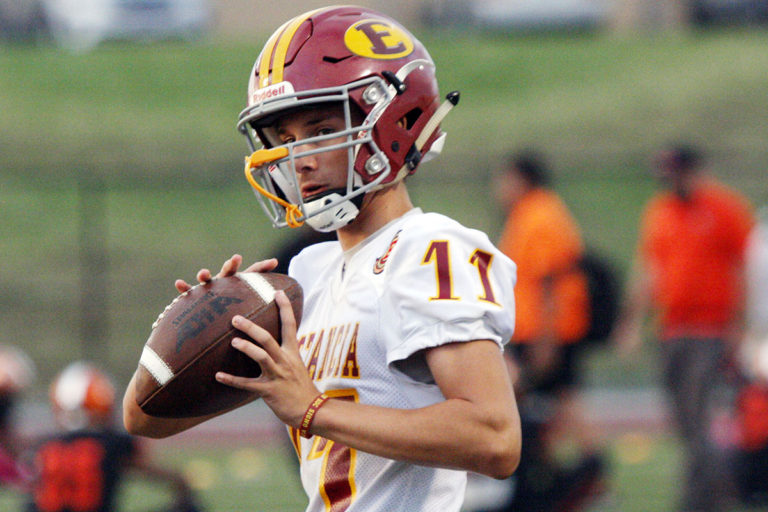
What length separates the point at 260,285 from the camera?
2445mm

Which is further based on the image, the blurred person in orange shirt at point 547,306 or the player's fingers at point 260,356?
the blurred person in orange shirt at point 547,306

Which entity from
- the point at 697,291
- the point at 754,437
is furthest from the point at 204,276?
the point at 697,291

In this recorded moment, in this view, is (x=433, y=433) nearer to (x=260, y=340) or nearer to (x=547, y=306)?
(x=260, y=340)

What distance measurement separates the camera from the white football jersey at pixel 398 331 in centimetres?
228

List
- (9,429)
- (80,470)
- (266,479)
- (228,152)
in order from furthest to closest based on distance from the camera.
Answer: (228,152), (266,479), (9,429), (80,470)

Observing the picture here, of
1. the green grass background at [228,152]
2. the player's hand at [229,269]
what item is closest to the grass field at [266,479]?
the green grass background at [228,152]

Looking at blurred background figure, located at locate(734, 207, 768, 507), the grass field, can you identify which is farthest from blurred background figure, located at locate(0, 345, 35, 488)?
blurred background figure, located at locate(734, 207, 768, 507)

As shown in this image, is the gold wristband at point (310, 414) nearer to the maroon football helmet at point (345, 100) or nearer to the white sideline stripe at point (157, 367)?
the white sideline stripe at point (157, 367)

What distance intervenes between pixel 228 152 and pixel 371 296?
1229 centimetres

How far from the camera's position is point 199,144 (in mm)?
15203

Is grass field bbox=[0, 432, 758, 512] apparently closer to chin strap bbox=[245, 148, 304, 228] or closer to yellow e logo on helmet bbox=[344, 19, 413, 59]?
chin strap bbox=[245, 148, 304, 228]

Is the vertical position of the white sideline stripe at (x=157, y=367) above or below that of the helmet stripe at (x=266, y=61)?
below

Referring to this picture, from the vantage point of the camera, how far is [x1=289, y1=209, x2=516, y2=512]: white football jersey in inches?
89.6

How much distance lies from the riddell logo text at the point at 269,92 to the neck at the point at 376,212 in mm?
290
